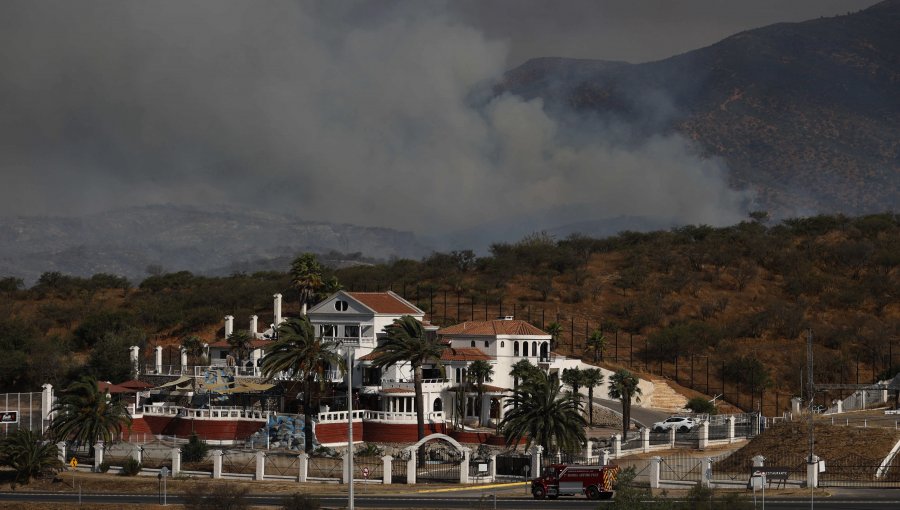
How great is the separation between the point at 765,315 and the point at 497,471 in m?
79.5

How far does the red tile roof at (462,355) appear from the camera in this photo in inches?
3853

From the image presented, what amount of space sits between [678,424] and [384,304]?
25.4 metres

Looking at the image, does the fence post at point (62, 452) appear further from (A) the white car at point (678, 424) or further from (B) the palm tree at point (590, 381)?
(A) the white car at point (678, 424)

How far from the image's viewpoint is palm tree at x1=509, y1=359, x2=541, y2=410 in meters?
92.4

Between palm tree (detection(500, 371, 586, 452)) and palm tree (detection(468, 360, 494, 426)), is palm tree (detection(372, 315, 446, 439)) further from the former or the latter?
palm tree (detection(500, 371, 586, 452))

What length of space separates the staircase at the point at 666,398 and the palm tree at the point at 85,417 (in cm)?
4783

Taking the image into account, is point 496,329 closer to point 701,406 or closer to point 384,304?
point 384,304

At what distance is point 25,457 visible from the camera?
7475 centimetres

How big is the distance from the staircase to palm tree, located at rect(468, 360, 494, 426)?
65.0 feet

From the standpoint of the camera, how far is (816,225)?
19888 cm

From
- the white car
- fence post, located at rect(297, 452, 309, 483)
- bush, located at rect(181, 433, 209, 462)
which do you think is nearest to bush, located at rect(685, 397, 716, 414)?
the white car

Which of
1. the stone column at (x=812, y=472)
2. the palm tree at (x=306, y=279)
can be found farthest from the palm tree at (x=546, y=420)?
the palm tree at (x=306, y=279)

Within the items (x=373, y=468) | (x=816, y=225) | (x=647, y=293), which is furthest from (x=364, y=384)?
(x=816, y=225)

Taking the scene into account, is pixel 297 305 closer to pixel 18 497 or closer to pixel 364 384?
pixel 364 384
